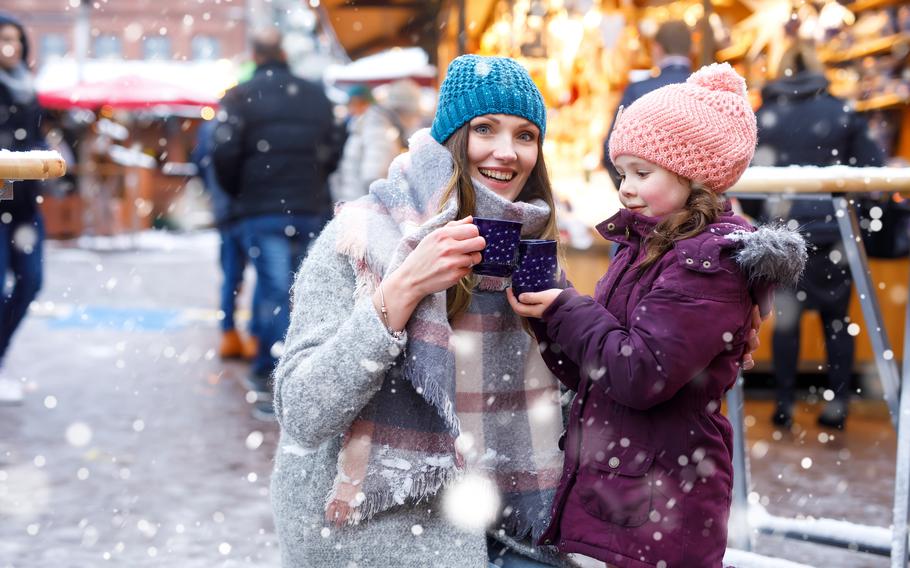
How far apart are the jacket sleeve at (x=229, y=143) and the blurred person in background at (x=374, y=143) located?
1.14m

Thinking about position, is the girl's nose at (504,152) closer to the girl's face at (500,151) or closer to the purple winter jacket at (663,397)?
the girl's face at (500,151)

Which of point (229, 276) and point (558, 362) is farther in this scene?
point (229, 276)

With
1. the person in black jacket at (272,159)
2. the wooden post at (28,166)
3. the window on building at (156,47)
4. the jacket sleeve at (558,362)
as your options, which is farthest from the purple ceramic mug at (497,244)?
the window on building at (156,47)

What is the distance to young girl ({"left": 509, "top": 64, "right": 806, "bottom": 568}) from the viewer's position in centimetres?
187

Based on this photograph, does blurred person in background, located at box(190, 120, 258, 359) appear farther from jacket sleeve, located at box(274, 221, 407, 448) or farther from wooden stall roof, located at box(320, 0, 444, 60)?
jacket sleeve, located at box(274, 221, 407, 448)

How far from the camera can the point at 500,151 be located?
214cm

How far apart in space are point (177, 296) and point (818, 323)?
773cm

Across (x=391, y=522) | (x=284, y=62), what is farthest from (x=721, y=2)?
(x=391, y=522)

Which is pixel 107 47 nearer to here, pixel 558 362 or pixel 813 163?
pixel 813 163

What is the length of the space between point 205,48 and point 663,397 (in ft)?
165

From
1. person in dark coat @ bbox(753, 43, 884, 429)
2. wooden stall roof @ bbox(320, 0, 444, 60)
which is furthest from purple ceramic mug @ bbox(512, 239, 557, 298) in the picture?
wooden stall roof @ bbox(320, 0, 444, 60)

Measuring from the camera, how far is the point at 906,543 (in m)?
2.51

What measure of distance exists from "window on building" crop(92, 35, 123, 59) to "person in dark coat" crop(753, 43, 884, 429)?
48.3 metres

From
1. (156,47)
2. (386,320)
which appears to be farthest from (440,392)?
(156,47)
